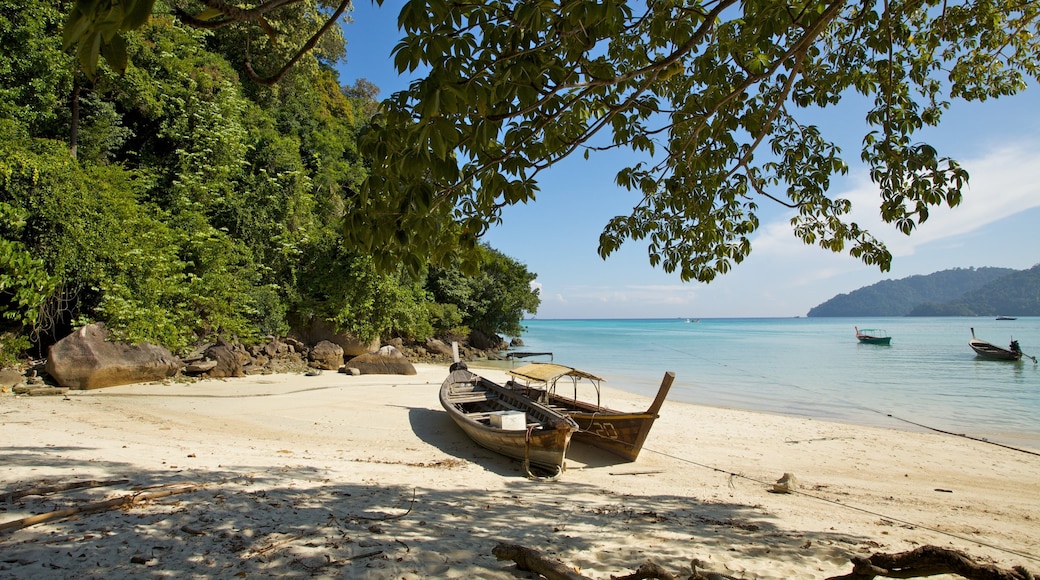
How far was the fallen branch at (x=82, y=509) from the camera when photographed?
2.94m

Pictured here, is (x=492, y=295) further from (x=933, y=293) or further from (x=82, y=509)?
(x=933, y=293)

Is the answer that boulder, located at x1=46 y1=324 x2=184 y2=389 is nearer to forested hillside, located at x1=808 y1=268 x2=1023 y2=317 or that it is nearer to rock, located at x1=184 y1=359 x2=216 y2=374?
rock, located at x1=184 y1=359 x2=216 y2=374

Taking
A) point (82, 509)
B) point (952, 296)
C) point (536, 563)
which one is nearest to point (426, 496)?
point (536, 563)

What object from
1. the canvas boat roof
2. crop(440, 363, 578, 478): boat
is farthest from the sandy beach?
the canvas boat roof

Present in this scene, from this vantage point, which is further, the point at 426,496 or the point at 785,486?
the point at 785,486

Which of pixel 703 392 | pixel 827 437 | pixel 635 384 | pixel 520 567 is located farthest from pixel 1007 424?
pixel 520 567

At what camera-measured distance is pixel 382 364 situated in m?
16.8

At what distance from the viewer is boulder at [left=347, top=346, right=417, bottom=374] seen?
16781mm

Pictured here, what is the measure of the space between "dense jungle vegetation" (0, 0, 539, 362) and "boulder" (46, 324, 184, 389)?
713 mm

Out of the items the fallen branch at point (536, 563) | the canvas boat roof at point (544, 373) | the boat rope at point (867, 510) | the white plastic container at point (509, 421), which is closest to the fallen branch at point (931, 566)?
the fallen branch at point (536, 563)

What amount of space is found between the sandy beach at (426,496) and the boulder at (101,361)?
1.99ft

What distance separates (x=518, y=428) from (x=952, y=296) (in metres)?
147

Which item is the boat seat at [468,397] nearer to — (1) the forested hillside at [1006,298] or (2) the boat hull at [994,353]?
(2) the boat hull at [994,353]

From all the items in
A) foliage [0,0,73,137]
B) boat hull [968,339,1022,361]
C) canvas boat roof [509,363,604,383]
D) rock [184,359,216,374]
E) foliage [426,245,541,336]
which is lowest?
boat hull [968,339,1022,361]
